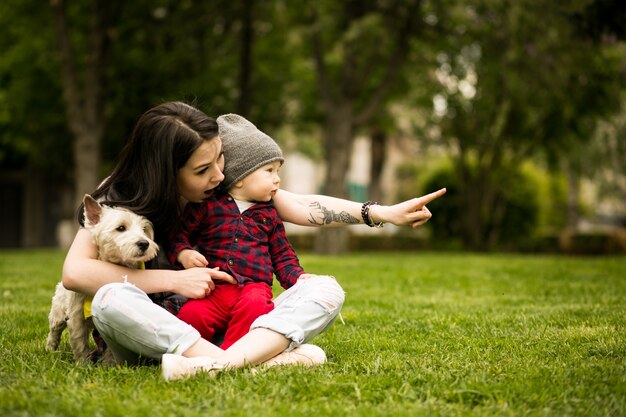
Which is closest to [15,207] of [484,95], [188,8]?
[188,8]

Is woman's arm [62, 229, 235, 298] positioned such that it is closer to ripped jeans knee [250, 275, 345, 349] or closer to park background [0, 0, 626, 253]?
ripped jeans knee [250, 275, 345, 349]

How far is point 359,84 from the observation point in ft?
50.0

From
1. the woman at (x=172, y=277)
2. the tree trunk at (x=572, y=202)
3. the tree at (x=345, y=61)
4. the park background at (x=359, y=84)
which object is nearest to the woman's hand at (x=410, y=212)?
the woman at (x=172, y=277)

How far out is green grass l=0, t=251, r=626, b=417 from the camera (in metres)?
2.60

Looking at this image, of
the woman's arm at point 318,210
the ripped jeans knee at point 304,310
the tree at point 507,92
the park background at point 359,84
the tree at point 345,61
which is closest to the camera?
the ripped jeans knee at point 304,310

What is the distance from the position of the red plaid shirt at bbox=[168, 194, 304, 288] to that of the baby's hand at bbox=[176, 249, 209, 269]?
8 cm

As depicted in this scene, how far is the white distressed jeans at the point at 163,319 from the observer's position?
3.06 meters

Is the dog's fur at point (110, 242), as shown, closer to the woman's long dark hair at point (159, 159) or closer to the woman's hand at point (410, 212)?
the woman's long dark hair at point (159, 159)

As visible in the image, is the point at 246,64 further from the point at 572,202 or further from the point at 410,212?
the point at 572,202

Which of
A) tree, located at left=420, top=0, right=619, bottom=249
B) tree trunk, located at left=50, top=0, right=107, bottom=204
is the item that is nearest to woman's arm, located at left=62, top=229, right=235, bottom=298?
tree, located at left=420, top=0, right=619, bottom=249

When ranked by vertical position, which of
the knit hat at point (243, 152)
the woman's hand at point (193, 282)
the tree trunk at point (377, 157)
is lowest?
the woman's hand at point (193, 282)

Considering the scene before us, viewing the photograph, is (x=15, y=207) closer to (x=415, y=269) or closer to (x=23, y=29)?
(x=23, y=29)

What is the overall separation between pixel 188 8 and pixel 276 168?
13006 mm

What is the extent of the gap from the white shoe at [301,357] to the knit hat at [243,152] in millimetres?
927
